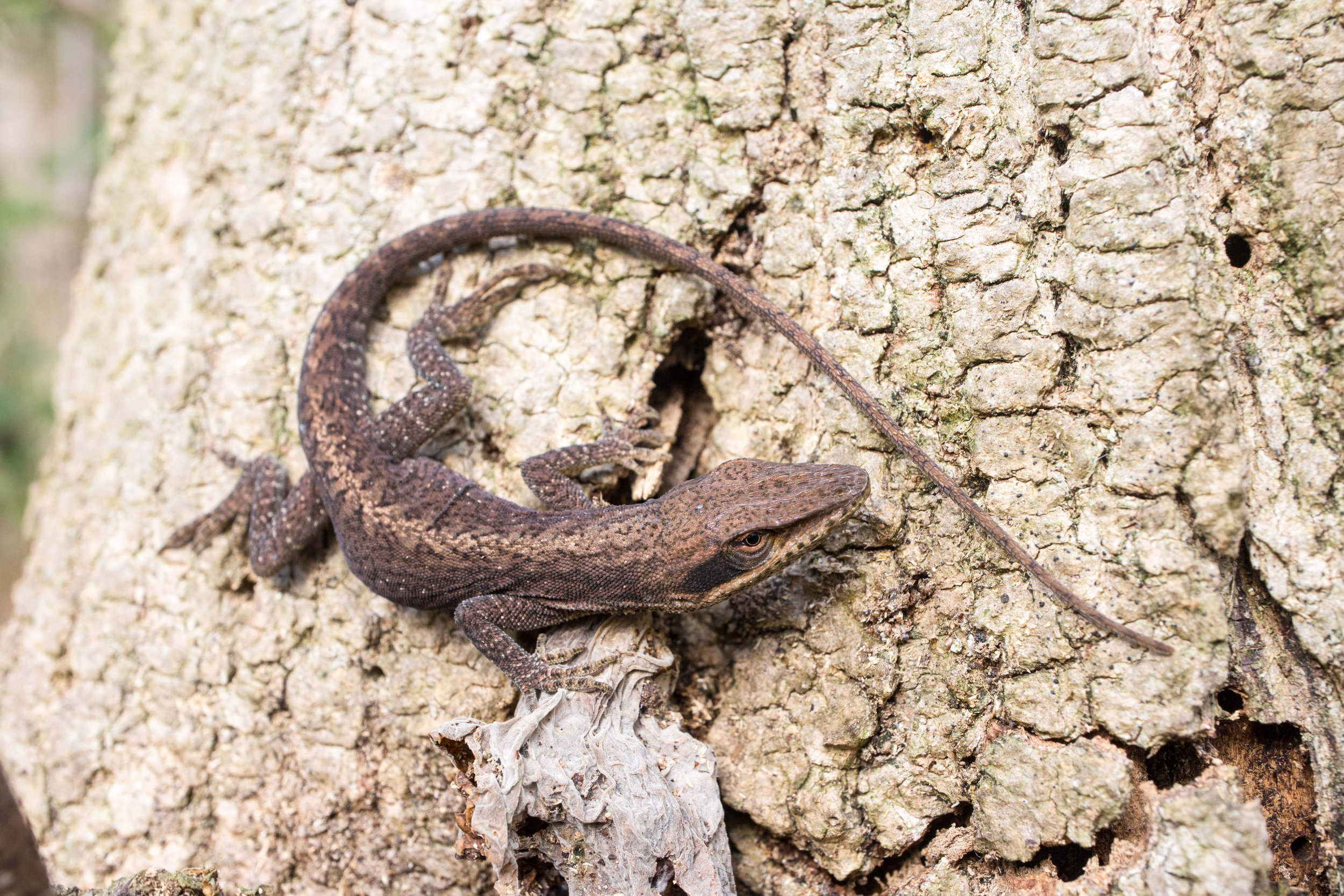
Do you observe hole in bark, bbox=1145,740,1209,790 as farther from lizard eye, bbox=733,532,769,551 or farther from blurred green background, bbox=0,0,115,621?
blurred green background, bbox=0,0,115,621

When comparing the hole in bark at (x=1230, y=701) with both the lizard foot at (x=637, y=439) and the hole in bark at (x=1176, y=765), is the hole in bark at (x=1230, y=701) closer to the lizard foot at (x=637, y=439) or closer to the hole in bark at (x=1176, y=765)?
the hole in bark at (x=1176, y=765)

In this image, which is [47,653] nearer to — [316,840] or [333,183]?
[316,840]

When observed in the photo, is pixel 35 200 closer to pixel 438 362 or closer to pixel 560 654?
pixel 438 362

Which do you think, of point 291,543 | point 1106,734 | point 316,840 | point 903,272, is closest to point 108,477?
point 291,543

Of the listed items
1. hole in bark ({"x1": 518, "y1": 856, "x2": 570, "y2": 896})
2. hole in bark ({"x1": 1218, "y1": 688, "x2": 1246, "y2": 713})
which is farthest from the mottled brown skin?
hole in bark ({"x1": 518, "y1": 856, "x2": 570, "y2": 896})

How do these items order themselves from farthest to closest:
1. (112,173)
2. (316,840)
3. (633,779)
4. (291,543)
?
(112,173) < (291,543) < (316,840) < (633,779)

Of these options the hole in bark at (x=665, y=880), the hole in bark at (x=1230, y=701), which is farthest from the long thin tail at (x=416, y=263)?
the hole in bark at (x=665, y=880)
